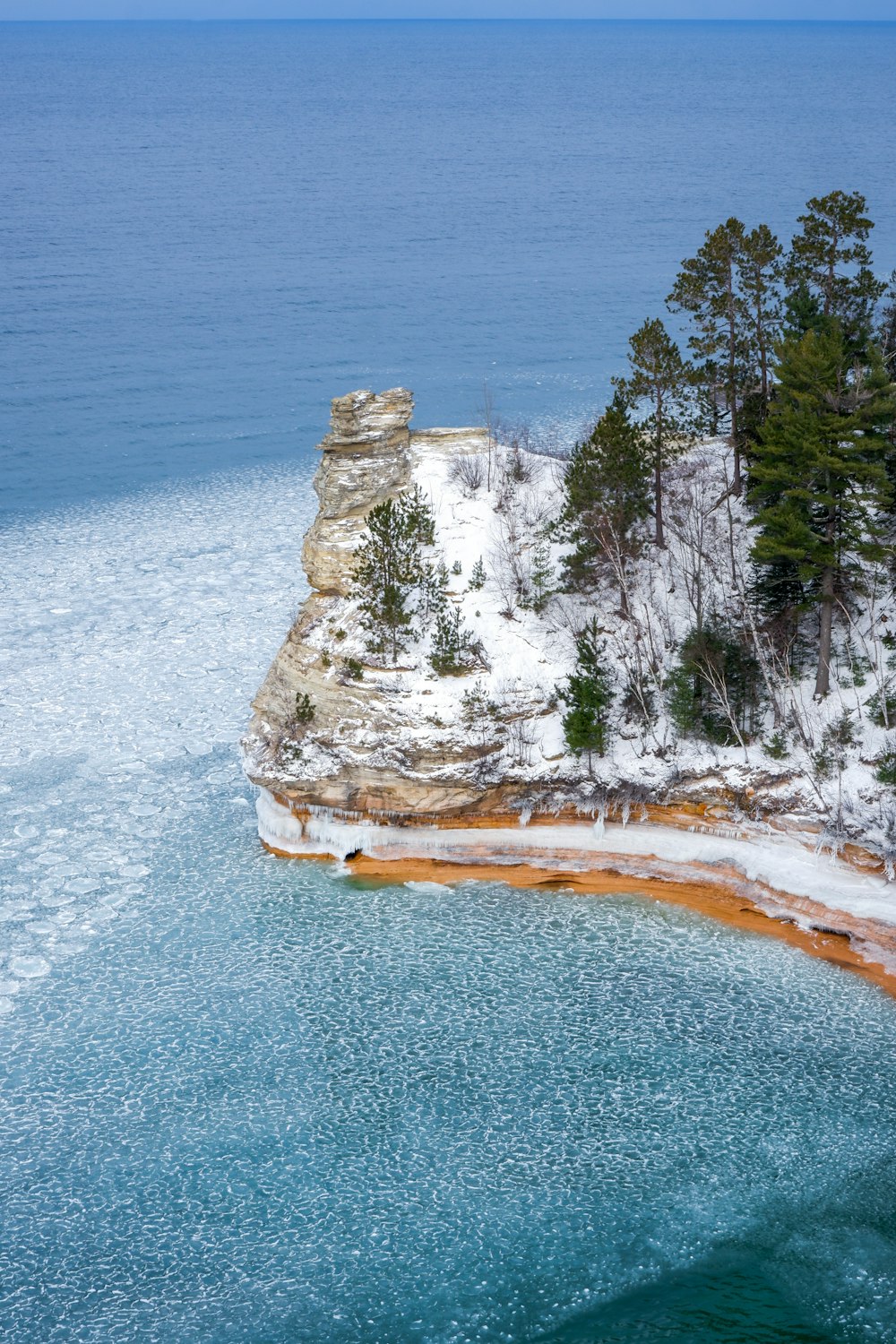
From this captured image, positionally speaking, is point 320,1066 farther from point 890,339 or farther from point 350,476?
point 890,339

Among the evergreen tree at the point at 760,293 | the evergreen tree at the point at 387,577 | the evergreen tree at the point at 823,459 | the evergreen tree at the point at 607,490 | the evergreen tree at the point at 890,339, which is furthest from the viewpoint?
the evergreen tree at the point at 890,339

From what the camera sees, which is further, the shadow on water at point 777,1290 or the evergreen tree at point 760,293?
the evergreen tree at point 760,293

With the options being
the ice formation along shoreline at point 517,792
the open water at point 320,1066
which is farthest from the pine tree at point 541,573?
the open water at point 320,1066

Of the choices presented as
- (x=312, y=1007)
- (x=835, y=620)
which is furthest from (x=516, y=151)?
(x=312, y=1007)

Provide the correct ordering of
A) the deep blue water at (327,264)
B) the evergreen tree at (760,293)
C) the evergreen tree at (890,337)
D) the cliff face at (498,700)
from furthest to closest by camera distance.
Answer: the deep blue water at (327,264) → the evergreen tree at (890,337) → the evergreen tree at (760,293) → the cliff face at (498,700)

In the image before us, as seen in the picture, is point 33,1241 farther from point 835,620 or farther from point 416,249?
point 416,249

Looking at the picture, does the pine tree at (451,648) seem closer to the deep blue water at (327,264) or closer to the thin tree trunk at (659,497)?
the thin tree trunk at (659,497)

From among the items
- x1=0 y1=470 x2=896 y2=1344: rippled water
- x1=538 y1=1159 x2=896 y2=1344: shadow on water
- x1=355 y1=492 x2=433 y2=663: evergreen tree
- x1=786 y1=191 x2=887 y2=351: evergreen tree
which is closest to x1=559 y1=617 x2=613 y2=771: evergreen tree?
x1=0 y1=470 x2=896 y2=1344: rippled water
